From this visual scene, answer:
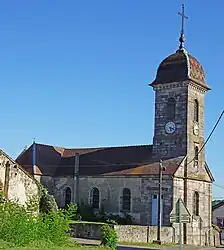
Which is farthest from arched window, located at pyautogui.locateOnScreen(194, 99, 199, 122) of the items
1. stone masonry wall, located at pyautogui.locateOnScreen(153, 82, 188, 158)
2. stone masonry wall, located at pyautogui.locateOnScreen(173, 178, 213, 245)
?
stone masonry wall, located at pyautogui.locateOnScreen(173, 178, 213, 245)

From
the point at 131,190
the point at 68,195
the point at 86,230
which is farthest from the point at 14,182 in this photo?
the point at 68,195

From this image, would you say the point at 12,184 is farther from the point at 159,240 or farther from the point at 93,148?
the point at 93,148

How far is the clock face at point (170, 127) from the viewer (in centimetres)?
4816

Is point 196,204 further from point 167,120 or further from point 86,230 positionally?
point 86,230

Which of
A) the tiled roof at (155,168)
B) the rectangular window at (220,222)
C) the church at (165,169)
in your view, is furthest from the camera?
the rectangular window at (220,222)

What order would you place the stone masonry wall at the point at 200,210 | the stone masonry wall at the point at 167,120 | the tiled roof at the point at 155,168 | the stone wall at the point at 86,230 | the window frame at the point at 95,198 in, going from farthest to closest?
1. the window frame at the point at 95,198
2. the stone masonry wall at the point at 167,120
3. the stone masonry wall at the point at 200,210
4. the tiled roof at the point at 155,168
5. the stone wall at the point at 86,230

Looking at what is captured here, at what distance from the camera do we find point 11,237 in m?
18.8

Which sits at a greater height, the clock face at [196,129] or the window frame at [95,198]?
the clock face at [196,129]

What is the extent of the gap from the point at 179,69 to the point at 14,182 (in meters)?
21.4

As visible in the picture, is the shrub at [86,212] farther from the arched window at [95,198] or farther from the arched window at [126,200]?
the arched window at [126,200]

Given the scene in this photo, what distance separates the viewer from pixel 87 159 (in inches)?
2096

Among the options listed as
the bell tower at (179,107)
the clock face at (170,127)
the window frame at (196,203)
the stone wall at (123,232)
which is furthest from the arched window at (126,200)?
the clock face at (170,127)

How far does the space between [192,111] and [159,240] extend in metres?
13.4

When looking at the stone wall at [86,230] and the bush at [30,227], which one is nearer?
the bush at [30,227]
